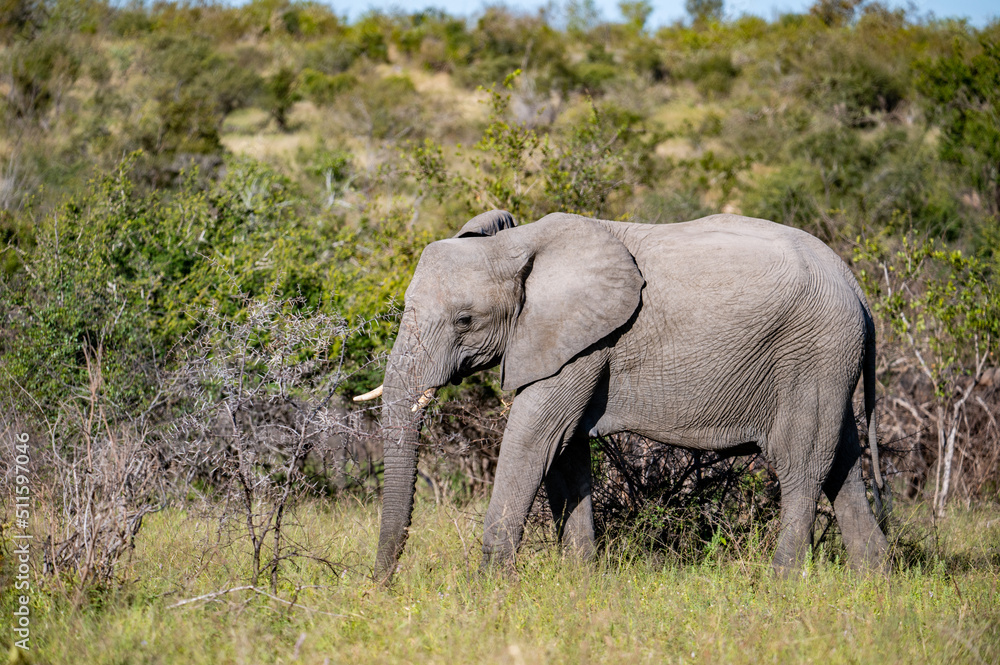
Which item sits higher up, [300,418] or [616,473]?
[300,418]

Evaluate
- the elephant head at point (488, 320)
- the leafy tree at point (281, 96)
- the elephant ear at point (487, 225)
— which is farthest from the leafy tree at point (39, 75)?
the elephant head at point (488, 320)

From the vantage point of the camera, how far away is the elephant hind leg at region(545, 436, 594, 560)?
5.02 meters

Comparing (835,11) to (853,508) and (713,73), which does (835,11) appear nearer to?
(713,73)

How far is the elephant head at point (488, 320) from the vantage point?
4508 millimetres

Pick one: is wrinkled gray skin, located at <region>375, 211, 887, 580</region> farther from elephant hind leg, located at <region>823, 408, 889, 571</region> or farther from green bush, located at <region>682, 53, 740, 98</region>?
green bush, located at <region>682, 53, 740, 98</region>

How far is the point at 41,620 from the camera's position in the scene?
12.9 feet

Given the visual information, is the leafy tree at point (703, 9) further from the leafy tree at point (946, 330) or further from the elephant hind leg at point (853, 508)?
the elephant hind leg at point (853, 508)

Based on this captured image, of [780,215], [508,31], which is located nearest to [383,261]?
[780,215]

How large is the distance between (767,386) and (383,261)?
4.51 metres

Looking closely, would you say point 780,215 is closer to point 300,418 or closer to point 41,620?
point 300,418

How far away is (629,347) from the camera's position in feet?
15.3

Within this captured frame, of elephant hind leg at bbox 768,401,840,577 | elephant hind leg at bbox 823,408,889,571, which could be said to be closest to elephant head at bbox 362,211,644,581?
elephant hind leg at bbox 768,401,840,577

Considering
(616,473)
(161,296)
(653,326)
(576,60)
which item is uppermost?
(576,60)

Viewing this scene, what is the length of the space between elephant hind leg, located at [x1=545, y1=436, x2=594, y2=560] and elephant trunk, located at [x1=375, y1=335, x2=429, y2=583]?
2.89 feet
